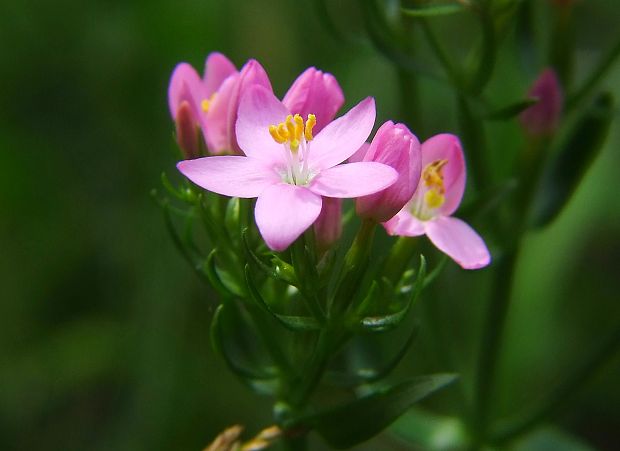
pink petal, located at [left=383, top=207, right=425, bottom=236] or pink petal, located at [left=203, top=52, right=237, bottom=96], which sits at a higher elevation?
pink petal, located at [left=203, top=52, right=237, bottom=96]

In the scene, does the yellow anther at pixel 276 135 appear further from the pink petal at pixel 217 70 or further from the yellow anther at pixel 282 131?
the pink petal at pixel 217 70

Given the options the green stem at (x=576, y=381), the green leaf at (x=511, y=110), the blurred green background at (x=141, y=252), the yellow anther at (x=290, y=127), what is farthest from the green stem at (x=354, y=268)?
the blurred green background at (x=141, y=252)

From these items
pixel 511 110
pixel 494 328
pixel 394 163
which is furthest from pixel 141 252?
pixel 394 163

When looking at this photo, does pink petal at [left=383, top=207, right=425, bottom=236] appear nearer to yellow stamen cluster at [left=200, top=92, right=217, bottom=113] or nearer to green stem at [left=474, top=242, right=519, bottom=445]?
yellow stamen cluster at [left=200, top=92, right=217, bottom=113]

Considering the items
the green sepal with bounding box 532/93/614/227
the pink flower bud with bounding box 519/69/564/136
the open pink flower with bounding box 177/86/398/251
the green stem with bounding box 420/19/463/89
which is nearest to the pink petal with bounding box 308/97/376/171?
the open pink flower with bounding box 177/86/398/251

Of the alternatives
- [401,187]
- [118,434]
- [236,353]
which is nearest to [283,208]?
[401,187]

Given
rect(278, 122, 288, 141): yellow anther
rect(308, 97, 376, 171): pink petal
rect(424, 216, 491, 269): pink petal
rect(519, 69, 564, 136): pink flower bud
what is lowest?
rect(519, 69, 564, 136): pink flower bud

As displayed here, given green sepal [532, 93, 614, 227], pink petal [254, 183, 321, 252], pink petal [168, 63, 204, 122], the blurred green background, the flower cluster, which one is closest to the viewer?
pink petal [254, 183, 321, 252]

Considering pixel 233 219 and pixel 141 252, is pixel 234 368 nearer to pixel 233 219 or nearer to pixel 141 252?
pixel 233 219

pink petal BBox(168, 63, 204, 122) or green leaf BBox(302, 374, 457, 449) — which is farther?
pink petal BBox(168, 63, 204, 122)
